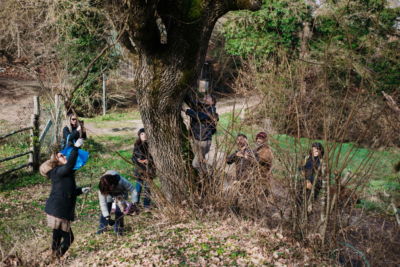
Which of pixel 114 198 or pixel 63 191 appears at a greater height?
pixel 63 191

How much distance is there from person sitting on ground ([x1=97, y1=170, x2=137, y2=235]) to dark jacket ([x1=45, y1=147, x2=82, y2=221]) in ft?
1.41

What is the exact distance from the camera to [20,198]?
8578 millimetres

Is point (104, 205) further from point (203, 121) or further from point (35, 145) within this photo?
point (35, 145)

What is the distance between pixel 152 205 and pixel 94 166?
5300mm

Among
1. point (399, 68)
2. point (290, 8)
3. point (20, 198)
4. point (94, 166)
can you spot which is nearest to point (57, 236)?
point (20, 198)

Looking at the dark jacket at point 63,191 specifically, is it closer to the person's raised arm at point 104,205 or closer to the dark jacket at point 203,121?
the person's raised arm at point 104,205

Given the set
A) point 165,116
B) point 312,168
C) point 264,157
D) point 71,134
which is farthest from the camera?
point 71,134

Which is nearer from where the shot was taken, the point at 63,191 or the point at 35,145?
the point at 63,191

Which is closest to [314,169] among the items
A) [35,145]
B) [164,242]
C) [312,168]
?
[312,168]

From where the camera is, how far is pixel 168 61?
5.89 metres

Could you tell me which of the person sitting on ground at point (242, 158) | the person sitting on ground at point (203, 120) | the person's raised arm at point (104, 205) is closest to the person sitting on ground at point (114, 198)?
the person's raised arm at point (104, 205)

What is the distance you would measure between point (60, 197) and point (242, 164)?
2456 mm

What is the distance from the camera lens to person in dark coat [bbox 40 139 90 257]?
543 centimetres

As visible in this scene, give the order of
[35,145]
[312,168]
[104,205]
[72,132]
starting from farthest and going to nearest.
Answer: [35,145], [72,132], [104,205], [312,168]
